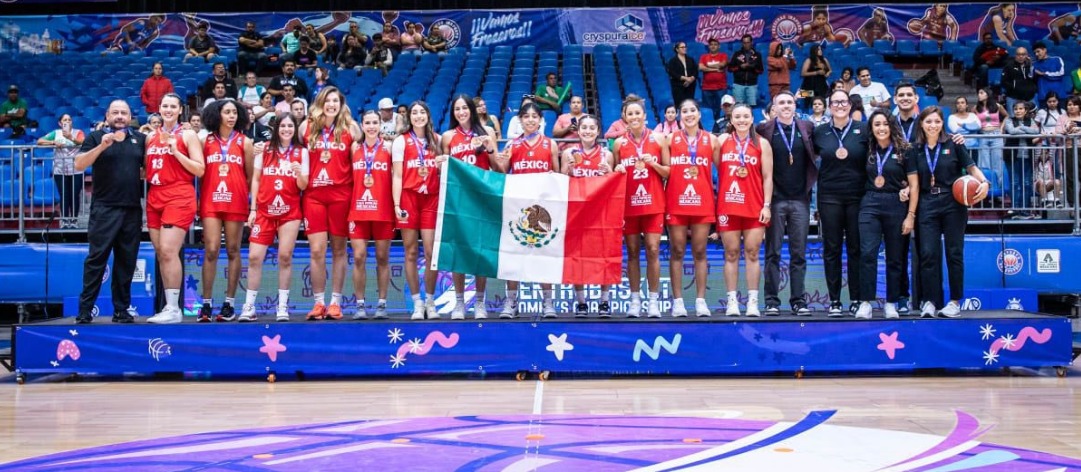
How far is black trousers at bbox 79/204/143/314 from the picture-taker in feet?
22.5

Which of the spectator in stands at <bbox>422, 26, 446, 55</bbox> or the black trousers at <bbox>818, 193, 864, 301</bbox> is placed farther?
the spectator in stands at <bbox>422, 26, 446, 55</bbox>

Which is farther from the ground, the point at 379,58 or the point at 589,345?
the point at 379,58

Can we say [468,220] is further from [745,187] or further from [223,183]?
[745,187]

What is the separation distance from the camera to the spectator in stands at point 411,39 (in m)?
16.5

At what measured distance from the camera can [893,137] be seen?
682cm

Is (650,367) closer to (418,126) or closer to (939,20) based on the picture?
(418,126)

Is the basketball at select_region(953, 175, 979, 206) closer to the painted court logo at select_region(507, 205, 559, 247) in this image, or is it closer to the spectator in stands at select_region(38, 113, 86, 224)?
the painted court logo at select_region(507, 205, 559, 247)

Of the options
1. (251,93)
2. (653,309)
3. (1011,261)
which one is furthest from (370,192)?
(251,93)

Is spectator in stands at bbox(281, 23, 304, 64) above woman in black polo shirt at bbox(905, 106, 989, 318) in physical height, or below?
above

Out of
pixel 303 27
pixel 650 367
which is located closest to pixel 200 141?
pixel 650 367

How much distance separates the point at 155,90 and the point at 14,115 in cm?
180

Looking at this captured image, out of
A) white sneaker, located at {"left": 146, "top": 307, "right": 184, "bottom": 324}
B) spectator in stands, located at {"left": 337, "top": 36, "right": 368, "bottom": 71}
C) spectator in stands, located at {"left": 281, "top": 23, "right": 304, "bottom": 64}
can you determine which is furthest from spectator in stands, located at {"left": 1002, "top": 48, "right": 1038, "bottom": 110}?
white sneaker, located at {"left": 146, "top": 307, "right": 184, "bottom": 324}

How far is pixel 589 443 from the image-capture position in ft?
14.4

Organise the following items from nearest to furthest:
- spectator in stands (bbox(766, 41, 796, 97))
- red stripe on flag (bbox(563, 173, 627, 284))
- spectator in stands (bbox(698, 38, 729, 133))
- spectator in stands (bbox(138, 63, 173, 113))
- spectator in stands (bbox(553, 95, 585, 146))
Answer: red stripe on flag (bbox(563, 173, 627, 284)) → spectator in stands (bbox(553, 95, 585, 146)) → spectator in stands (bbox(138, 63, 173, 113)) → spectator in stands (bbox(698, 38, 729, 133)) → spectator in stands (bbox(766, 41, 796, 97))
